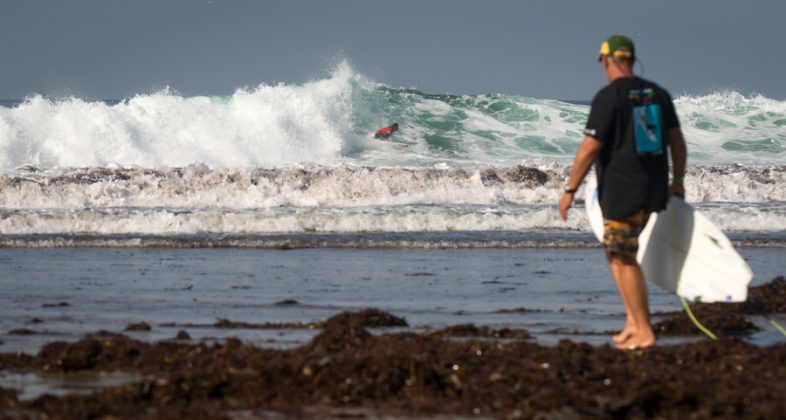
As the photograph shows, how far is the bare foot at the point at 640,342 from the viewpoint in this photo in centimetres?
643

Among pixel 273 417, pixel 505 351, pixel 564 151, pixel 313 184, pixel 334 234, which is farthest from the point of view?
pixel 564 151

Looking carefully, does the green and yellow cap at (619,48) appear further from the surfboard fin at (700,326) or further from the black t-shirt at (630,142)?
the surfboard fin at (700,326)

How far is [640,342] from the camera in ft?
21.2

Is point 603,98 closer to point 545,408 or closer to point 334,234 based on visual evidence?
point 545,408

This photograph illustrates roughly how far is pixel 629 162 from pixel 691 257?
892 millimetres

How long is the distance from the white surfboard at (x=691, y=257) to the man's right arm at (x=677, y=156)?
0.11 meters

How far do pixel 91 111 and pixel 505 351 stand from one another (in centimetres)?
3038

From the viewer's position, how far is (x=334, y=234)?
16.5 m

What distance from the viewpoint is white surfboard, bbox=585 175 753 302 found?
6777 millimetres

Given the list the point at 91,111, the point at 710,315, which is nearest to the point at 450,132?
the point at 91,111

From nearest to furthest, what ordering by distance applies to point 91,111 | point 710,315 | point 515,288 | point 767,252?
point 710,315 < point 515,288 < point 767,252 < point 91,111

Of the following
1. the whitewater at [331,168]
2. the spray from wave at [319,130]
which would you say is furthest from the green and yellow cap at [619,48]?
the spray from wave at [319,130]

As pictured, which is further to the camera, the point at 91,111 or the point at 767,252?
the point at 91,111

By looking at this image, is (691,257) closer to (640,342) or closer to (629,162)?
(640,342)
